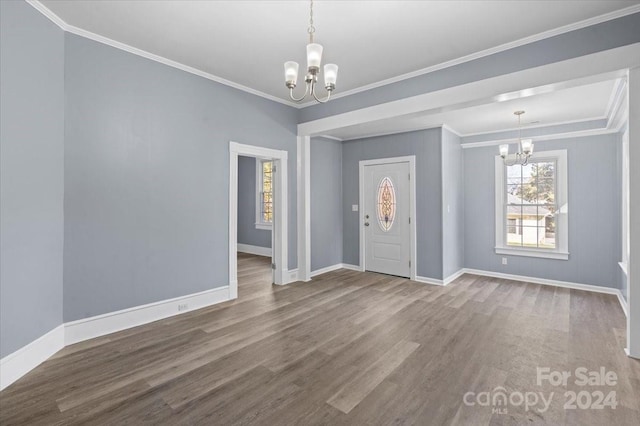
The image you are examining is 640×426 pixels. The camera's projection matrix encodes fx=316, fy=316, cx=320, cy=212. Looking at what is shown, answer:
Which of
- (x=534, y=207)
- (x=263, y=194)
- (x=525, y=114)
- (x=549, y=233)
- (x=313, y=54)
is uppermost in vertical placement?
(x=525, y=114)

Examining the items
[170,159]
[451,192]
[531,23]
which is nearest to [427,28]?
[531,23]

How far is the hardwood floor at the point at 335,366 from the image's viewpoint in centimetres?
207

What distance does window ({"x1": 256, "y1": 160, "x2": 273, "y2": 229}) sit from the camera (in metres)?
8.30

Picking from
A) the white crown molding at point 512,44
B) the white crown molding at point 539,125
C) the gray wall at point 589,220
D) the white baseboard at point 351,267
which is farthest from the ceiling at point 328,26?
the white baseboard at point 351,267

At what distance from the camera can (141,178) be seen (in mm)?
3496

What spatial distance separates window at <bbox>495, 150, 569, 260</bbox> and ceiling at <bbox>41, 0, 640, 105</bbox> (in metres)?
3.32

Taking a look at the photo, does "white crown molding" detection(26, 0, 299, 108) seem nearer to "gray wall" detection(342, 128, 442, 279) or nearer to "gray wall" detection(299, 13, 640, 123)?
"gray wall" detection(299, 13, 640, 123)

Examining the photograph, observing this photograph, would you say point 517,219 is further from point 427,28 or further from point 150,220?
point 150,220

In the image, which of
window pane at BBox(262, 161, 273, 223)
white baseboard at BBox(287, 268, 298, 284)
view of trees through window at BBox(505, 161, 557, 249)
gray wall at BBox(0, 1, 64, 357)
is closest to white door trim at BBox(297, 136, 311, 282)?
white baseboard at BBox(287, 268, 298, 284)

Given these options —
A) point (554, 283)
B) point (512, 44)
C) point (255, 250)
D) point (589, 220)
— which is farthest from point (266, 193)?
point (589, 220)

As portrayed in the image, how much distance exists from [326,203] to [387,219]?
1253 millimetres

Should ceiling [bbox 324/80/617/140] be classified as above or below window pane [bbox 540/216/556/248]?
above

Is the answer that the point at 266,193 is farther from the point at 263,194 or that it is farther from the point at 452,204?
the point at 452,204

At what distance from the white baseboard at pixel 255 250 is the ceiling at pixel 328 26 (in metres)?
5.23
